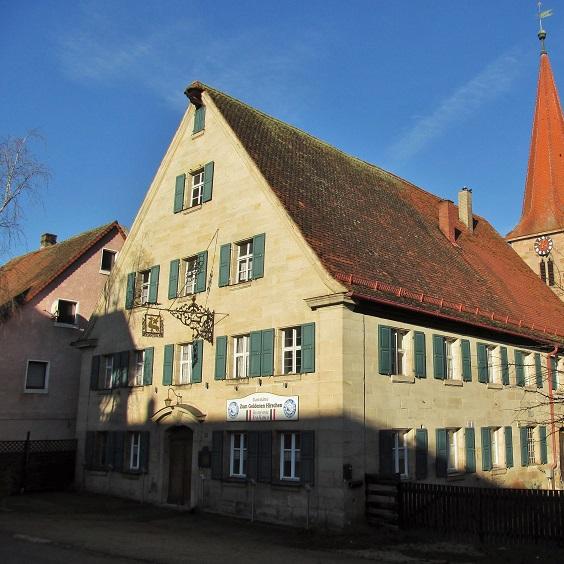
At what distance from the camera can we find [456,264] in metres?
23.9

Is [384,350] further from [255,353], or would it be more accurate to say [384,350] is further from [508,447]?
[508,447]

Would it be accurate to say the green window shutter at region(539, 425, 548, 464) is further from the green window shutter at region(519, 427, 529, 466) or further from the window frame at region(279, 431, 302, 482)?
the window frame at region(279, 431, 302, 482)

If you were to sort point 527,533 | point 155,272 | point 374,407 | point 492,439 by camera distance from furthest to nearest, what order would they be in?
point 155,272, point 492,439, point 374,407, point 527,533

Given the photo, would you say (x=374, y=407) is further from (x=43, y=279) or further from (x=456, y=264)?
(x=43, y=279)

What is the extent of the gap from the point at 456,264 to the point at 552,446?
7.33 metres

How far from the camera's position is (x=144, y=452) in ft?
68.9

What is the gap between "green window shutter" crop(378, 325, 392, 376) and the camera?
1691 centimetres

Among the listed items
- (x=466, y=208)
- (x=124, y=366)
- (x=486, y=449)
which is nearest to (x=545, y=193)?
(x=466, y=208)

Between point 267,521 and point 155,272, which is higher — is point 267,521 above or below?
below

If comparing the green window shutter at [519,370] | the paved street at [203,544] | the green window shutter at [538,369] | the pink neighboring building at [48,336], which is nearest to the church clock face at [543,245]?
the green window shutter at [538,369]

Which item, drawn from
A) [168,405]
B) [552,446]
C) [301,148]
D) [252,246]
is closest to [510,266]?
[552,446]

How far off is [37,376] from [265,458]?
561 inches

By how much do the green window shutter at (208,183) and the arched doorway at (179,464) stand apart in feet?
24.1

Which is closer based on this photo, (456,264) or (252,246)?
(252,246)
